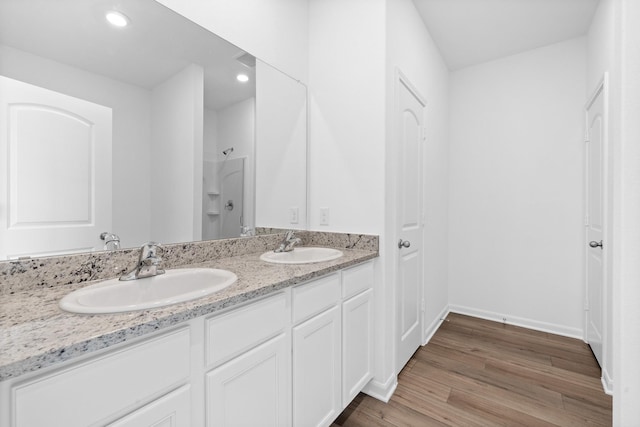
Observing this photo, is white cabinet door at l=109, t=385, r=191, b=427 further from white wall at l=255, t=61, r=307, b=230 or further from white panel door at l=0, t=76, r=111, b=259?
white wall at l=255, t=61, r=307, b=230

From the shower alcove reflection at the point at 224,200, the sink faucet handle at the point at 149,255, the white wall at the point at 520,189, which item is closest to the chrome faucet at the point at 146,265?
the sink faucet handle at the point at 149,255

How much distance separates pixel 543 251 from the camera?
8.98 ft

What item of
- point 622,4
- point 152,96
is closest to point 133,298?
point 152,96

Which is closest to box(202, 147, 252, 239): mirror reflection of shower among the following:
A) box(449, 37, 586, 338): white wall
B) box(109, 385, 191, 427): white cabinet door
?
box(109, 385, 191, 427): white cabinet door

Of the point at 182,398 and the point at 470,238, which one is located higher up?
the point at 470,238

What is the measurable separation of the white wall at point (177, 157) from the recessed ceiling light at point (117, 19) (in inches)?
9.6

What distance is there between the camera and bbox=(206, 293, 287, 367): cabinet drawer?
0.85 m

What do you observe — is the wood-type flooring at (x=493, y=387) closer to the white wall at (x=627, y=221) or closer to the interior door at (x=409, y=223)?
the interior door at (x=409, y=223)

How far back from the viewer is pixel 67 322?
0.67 m

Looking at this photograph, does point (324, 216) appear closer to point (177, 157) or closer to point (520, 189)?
point (177, 157)

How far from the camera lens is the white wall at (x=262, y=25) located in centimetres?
141

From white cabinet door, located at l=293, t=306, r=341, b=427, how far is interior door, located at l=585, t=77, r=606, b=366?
6.25 feet

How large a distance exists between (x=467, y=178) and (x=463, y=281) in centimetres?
114

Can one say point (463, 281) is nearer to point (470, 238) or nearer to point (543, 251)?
point (470, 238)
